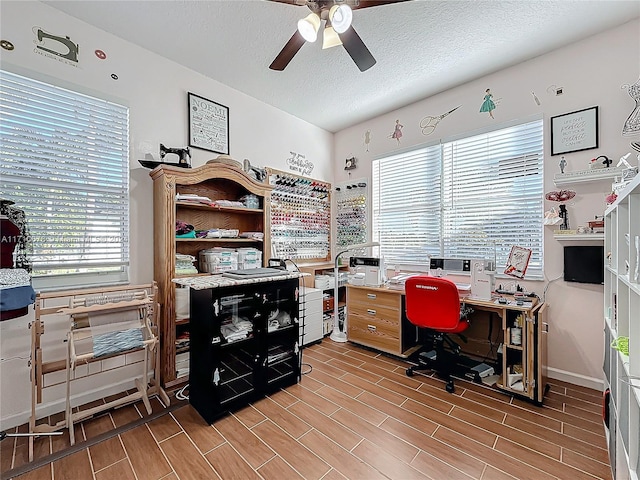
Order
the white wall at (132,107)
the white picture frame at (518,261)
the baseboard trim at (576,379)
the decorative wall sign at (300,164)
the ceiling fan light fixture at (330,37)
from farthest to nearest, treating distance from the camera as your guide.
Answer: the decorative wall sign at (300,164) < the white picture frame at (518,261) < the baseboard trim at (576,379) < the white wall at (132,107) < the ceiling fan light fixture at (330,37)

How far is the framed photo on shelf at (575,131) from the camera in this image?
2.39 metres

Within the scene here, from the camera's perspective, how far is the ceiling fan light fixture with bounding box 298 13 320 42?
166cm

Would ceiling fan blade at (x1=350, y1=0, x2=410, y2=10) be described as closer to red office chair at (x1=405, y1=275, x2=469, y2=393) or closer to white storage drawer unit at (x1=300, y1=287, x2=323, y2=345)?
red office chair at (x1=405, y1=275, x2=469, y2=393)

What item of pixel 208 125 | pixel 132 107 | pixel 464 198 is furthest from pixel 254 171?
pixel 464 198

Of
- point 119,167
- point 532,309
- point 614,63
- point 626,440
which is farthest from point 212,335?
point 614,63

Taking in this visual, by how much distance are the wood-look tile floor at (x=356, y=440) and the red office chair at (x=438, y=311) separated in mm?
260

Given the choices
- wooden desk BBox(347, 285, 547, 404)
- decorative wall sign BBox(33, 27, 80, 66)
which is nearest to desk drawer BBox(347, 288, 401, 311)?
wooden desk BBox(347, 285, 547, 404)

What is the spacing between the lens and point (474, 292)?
2.54 metres

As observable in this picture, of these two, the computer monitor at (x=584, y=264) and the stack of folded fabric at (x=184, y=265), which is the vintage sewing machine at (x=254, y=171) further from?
the computer monitor at (x=584, y=264)

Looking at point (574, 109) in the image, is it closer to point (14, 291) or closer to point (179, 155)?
point (179, 155)

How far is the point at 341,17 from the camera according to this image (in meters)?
1.57

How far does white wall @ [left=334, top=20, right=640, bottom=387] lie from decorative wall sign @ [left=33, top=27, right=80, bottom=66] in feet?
9.70

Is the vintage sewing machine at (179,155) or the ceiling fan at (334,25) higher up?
the ceiling fan at (334,25)

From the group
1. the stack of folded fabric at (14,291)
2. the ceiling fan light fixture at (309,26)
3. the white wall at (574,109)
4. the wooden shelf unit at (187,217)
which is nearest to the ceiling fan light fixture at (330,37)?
the ceiling fan light fixture at (309,26)
